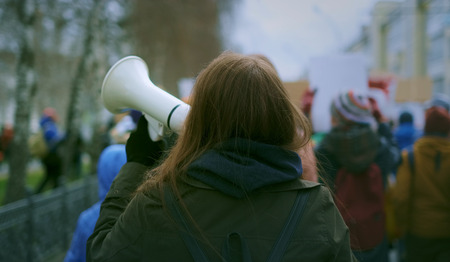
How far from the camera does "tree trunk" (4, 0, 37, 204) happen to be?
575 centimetres

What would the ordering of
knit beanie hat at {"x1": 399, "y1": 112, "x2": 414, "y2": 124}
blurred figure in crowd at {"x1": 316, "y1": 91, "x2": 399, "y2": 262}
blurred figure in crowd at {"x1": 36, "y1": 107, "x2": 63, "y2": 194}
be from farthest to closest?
blurred figure in crowd at {"x1": 36, "y1": 107, "x2": 63, "y2": 194}, knit beanie hat at {"x1": 399, "y1": 112, "x2": 414, "y2": 124}, blurred figure in crowd at {"x1": 316, "y1": 91, "x2": 399, "y2": 262}

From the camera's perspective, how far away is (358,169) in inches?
107

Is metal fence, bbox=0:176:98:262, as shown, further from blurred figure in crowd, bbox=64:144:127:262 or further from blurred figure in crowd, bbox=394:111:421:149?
blurred figure in crowd, bbox=394:111:421:149

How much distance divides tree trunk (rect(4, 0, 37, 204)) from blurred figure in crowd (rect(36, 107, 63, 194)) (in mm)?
2692

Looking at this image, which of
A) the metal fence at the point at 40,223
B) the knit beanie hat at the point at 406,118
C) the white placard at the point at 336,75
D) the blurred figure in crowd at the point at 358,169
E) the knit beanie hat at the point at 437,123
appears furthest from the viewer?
the knit beanie hat at the point at 406,118

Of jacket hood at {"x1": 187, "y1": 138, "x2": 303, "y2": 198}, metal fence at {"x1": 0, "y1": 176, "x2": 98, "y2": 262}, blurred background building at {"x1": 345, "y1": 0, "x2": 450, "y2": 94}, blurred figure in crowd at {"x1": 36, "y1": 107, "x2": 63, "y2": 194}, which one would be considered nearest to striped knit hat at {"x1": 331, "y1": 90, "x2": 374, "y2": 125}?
jacket hood at {"x1": 187, "y1": 138, "x2": 303, "y2": 198}

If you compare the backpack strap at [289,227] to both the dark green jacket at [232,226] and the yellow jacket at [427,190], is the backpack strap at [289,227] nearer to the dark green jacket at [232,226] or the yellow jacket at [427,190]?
the dark green jacket at [232,226]

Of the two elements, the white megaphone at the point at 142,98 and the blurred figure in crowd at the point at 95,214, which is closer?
the white megaphone at the point at 142,98

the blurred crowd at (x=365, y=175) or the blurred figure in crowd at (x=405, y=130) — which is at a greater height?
the blurred crowd at (x=365, y=175)

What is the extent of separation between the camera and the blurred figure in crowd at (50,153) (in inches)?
337

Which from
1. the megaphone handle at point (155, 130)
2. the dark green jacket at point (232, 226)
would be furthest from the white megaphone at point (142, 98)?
the dark green jacket at point (232, 226)

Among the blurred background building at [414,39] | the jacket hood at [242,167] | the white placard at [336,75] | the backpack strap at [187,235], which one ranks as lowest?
the blurred background building at [414,39]

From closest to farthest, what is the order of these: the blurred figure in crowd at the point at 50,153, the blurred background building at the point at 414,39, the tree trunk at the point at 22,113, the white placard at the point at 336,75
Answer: the white placard at the point at 336,75 < the tree trunk at the point at 22,113 < the blurred figure in crowd at the point at 50,153 < the blurred background building at the point at 414,39

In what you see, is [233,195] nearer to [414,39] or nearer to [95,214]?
[95,214]
